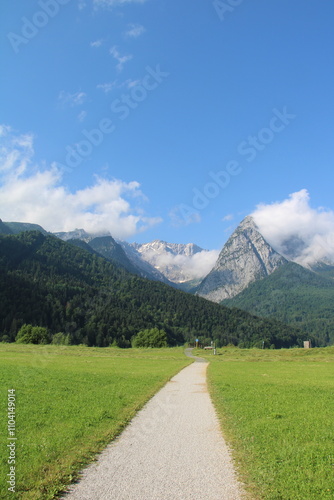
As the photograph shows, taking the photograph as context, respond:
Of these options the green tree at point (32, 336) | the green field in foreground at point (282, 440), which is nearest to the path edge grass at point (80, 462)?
the green field in foreground at point (282, 440)

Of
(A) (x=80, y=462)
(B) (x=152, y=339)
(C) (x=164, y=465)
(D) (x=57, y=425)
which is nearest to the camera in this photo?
(C) (x=164, y=465)

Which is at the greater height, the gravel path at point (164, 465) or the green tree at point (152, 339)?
the gravel path at point (164, 465)

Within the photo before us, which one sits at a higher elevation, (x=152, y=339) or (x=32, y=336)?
(x=32, y=336)

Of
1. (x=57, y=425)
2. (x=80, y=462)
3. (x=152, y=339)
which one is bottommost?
(x=152, y=339)

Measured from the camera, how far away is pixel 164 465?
10.8 meters

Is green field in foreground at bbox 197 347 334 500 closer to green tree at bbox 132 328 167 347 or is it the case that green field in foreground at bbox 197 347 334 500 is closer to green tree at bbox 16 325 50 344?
green tree at bbox 16 325 50 344

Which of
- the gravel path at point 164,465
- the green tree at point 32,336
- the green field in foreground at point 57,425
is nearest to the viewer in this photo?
the gravel path at point 164,465

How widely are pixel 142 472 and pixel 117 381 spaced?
2231 centimetres

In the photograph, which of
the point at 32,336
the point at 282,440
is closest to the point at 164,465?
the point at 282,440

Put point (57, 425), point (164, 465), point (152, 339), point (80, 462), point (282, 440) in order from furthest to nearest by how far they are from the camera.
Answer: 1. point (152, 339)
2. point (57, 425)
3. point (282, 440)
4. point (80, 462)
5. point (164, 465)

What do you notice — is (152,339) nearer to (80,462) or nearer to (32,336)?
(32,336)

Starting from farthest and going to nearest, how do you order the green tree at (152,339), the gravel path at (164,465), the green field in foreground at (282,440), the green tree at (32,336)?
1. the green tree at (152,339)
2. the green tree at (32,336)
3. the green field in foreground at (282,440)
4. the gravel path at (164,465)

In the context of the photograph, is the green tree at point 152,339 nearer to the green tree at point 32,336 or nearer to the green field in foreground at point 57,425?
the green tree at point 32,336

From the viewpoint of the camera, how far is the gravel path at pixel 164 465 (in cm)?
884
